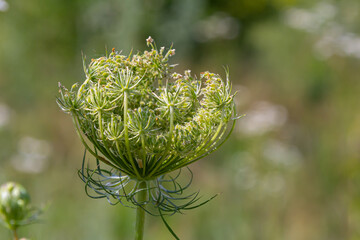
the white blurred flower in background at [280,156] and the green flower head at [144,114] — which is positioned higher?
the green flower head at [144,114]

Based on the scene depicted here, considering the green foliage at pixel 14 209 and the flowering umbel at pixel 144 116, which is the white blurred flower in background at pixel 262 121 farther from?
the green foliage at pixel 14 209

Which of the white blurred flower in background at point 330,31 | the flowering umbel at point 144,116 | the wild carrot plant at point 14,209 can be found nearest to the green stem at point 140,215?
the flowering umbel at point 144,116

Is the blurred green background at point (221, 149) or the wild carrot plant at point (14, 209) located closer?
the wild carrot plant at point (14, 209)

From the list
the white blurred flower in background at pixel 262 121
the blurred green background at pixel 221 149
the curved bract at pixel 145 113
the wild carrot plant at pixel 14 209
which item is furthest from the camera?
the white blurred flower in background at pixel 262 121

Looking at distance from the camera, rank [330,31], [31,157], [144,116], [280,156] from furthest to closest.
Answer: [330,31] < [280,156] < [31,157] < [144,116]

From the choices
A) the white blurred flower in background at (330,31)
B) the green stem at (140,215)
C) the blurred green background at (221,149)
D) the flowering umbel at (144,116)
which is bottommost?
the blurred green background at (221,149)

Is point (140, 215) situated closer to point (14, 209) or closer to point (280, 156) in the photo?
point (14, 209)

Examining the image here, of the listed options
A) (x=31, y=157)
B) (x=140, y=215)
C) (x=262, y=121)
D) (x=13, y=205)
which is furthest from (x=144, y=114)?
(x=262, y=121)

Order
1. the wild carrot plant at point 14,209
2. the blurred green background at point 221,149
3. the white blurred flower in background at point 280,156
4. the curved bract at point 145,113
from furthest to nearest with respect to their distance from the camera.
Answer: the white blurred flower in background at point 280,156 < the blurred green background at point 221,149 < the wild carrot plant at point 14,209 < the curved bract at point 145,113
